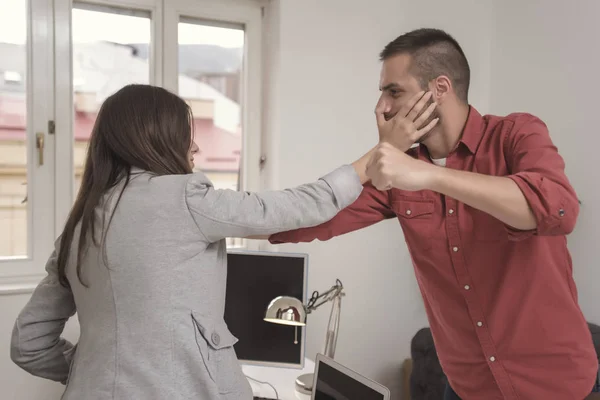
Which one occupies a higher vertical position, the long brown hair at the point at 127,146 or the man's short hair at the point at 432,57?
the man's short hair at the point at 432,57

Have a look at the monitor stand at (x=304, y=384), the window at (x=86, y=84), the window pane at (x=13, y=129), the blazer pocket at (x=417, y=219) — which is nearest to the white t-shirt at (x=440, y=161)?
the blazer pocket at (x=417, y=219)

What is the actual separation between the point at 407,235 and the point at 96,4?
1.85 meters

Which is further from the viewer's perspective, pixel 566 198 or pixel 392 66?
pixel 392 66

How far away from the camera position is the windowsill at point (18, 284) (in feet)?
7.80

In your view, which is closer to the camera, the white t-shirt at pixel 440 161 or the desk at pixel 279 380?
the white t-shirt at pixel 440 161

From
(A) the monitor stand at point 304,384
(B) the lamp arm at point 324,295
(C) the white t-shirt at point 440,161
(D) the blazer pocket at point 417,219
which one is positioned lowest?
(A) the monitor stand at point 304,384

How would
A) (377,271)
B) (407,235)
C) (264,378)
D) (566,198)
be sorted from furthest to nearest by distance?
(377,271) → (264,378) → (407,235) → (566,198)

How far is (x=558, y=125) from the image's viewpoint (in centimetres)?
286

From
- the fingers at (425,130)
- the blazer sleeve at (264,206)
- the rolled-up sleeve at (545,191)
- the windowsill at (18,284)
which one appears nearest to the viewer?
the rolled-up sleeve at (545,191)

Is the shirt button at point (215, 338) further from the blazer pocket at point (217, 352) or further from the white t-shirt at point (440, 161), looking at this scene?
the white t-shirt at point (440, 161)

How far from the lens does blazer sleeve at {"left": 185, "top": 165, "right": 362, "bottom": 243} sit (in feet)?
3.92

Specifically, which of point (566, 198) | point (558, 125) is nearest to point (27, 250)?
point (566, 198)

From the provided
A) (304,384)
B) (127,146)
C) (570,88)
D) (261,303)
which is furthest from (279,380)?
(570,88)

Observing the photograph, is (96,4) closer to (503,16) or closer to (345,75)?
(345,75)
